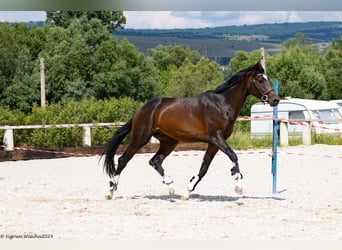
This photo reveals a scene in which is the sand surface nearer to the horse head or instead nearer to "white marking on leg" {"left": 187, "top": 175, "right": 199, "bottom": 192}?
"white marking on leg" {"left": 187, "top": 175, "right": 199, "bottom": 192}

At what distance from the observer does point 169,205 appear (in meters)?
6.77

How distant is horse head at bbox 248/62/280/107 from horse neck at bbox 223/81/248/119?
9 cm

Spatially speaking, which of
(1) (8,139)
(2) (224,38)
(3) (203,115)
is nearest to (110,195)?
(3) (203,115)

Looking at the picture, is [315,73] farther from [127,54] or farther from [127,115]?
[127,115]

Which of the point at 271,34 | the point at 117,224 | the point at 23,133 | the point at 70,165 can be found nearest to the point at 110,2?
the point at 117,224

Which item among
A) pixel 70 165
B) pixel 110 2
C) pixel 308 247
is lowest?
pixel 70 165

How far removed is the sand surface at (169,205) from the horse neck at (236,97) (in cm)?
113

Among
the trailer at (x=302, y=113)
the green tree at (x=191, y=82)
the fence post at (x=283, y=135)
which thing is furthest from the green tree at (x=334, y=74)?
the fence post at (x=283, y=135)

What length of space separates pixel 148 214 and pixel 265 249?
271cm

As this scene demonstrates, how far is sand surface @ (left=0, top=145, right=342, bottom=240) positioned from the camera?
197 inches

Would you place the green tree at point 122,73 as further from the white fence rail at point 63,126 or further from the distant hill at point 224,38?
the white fence rail at point 63,126

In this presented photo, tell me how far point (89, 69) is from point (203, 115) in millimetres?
31738

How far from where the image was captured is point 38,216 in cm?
590

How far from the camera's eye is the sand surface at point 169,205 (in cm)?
501
